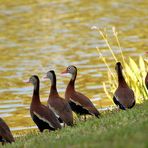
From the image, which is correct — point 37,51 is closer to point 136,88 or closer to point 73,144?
point 136,88

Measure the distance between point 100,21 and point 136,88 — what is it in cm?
2049

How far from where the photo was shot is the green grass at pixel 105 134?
325 inches

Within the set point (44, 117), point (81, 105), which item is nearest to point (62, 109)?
point (44, 117)

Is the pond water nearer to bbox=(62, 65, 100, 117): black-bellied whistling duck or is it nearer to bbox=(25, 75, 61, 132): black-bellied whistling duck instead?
bbox=(62, 65, 100, 117): black-bellied whistling duck

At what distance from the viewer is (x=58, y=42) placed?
102 ft

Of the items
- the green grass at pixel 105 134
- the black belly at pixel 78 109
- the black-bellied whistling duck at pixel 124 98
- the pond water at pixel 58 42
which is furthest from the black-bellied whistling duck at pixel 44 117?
the pond water at pixel 58 42

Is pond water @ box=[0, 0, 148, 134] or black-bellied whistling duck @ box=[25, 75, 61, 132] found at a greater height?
black-bellied whistling duck @ box=[25, 75, 61, 132]

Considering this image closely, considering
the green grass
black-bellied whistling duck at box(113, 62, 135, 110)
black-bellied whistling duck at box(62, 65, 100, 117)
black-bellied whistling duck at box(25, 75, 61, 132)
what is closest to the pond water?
black-bellied whistling duck at box(62, 65, 100, 117)

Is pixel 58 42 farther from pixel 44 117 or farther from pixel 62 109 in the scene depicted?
pixel 44 117

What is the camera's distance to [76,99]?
1338 cm

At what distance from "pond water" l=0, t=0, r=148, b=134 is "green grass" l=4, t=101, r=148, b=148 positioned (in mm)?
5768

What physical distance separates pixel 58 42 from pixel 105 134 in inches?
866

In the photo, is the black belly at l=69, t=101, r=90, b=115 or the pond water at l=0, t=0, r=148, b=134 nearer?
the black belly at l=69, t=101, r=90, b=115

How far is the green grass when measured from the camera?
8.25 m
